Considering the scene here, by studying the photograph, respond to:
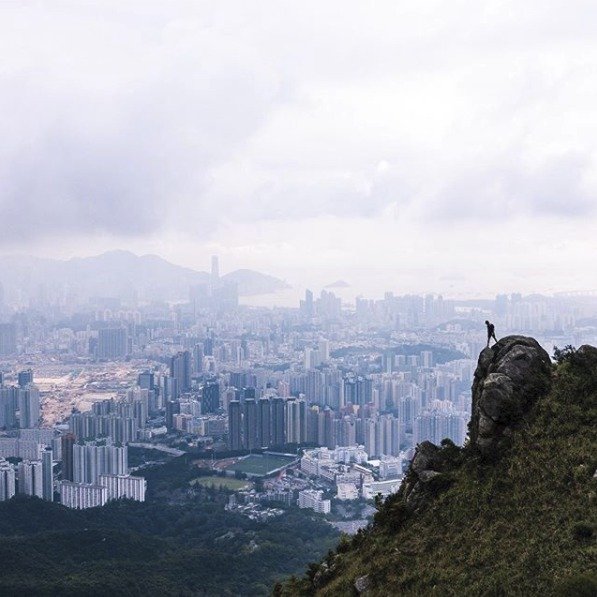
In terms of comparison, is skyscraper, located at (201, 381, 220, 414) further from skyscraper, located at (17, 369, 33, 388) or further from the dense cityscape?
skyscraper, located at (17, 369, 33, 388)

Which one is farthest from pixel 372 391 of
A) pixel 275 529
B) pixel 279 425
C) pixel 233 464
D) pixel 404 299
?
pixel 404 299

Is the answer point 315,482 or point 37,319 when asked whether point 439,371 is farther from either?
point 37,319

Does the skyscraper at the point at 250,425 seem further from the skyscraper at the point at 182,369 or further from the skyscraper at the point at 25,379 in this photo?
the skyscraper at the point at 25,379

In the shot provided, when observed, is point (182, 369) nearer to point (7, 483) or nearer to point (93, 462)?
point (93, 462)

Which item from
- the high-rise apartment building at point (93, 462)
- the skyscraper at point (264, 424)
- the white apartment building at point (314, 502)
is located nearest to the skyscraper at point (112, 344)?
the skyscraper at point (264, 424)

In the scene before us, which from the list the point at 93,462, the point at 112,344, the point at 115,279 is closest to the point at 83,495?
the point at 93,462

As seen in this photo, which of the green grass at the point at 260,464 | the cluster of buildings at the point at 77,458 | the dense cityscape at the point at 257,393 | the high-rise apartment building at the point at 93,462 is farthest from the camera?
the green grass at the point at 260,464
